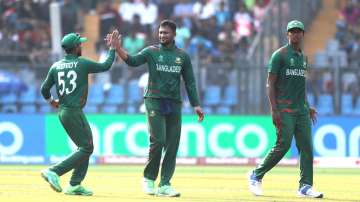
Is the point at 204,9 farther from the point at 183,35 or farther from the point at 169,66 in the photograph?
the point at 169,66

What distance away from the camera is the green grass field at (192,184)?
13.5 meters

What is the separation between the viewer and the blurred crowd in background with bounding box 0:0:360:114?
82.7 feet

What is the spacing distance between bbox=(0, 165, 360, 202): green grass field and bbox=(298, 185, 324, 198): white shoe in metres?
0.11

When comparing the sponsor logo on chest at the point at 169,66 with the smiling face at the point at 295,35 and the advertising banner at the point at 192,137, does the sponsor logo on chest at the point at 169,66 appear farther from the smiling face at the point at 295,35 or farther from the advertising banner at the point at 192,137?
the advertising banner at the point at 192,137

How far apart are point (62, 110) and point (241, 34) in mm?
15340

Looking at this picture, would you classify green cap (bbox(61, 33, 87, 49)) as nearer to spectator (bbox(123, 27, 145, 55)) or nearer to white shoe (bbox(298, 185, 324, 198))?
white shoe (bbox(298, 185, 324, 198))

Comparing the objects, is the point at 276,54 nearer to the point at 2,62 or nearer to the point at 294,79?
the point at 294,79

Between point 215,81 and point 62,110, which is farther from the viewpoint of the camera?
point 215,81

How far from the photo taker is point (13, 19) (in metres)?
29.7

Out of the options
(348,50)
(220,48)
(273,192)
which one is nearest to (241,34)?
(220,48)

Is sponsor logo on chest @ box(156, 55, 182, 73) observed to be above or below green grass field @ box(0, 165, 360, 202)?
above

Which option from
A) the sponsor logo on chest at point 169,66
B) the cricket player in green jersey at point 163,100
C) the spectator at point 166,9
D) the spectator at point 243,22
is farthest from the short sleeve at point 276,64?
the spectator at point 166,9

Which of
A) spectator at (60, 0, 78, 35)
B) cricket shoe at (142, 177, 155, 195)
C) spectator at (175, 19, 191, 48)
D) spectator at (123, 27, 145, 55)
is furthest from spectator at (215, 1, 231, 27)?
cricket shoe at (142, 177, 155, 195)

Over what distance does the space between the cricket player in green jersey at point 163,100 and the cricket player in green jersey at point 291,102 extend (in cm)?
109
